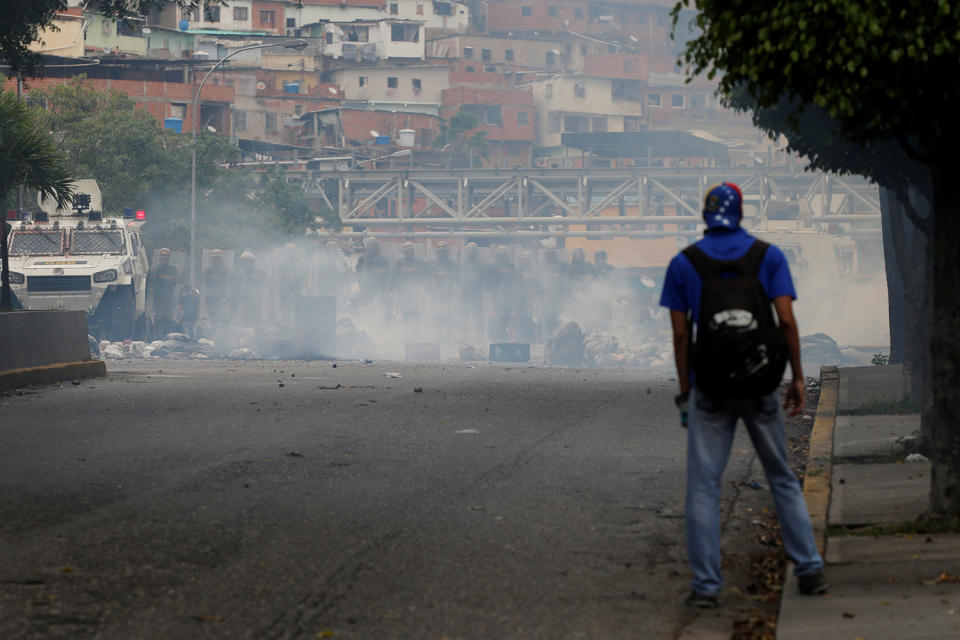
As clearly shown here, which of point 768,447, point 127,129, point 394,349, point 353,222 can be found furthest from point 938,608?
point 353,222

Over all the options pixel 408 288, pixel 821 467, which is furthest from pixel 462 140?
pixel 821 467

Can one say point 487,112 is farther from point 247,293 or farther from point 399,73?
point 247,293

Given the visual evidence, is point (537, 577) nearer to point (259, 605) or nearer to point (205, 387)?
point (259, 605)

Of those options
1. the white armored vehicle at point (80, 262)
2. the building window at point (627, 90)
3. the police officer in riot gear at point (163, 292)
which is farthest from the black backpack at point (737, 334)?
the building window at point (627, 90)

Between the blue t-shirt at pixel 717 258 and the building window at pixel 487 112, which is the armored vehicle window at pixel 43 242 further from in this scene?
the building window at pixel 487 112

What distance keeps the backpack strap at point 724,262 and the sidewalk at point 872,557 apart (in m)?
1.37

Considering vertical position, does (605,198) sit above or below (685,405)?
above

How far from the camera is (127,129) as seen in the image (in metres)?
56.1

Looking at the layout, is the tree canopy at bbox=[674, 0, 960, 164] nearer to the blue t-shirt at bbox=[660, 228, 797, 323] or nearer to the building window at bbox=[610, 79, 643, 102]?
the blue t-shirt at bbox=[660, 228, 797, 323]

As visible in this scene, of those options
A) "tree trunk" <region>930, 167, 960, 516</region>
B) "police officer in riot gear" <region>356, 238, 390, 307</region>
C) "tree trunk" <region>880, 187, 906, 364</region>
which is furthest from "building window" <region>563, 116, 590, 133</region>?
"tree trunk" <region>930, 167, 960, 516</region>

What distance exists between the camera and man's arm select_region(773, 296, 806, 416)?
5582mm

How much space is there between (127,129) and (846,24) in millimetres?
52727

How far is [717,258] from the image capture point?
5605mm

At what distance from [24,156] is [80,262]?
52.6 feet
